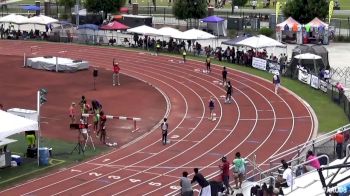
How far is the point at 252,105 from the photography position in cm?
3772

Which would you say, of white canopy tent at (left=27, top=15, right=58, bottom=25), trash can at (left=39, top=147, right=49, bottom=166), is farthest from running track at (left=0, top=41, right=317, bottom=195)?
white canopy tent at (left=27, top=15, right=58, bottom=25)

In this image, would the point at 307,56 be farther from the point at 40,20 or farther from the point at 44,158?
the point at 40,20

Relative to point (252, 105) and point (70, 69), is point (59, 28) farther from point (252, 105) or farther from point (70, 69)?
point (252, 105)

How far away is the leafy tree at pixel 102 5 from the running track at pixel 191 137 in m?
27.3

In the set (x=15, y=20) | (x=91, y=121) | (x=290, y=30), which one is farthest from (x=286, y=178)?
(x=15, y=20)

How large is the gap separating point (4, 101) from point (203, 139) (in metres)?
13.3

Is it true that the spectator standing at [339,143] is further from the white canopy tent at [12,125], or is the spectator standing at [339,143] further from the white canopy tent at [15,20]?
the white canopy tent at [15,20]

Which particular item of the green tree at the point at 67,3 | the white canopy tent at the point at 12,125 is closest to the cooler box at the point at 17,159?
the white canopy tent at the point at 12,125

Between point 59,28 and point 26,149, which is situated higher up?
point 59,28

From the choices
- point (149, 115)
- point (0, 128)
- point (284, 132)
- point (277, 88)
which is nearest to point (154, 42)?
point (277, 88)

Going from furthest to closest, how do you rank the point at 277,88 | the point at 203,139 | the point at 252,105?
the point at 277,88 → the point at 252,105 → the point at 203,139

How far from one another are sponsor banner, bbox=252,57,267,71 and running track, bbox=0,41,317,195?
8.64 ft

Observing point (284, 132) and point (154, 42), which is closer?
point (284, 132)

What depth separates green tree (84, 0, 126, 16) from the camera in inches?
2987
